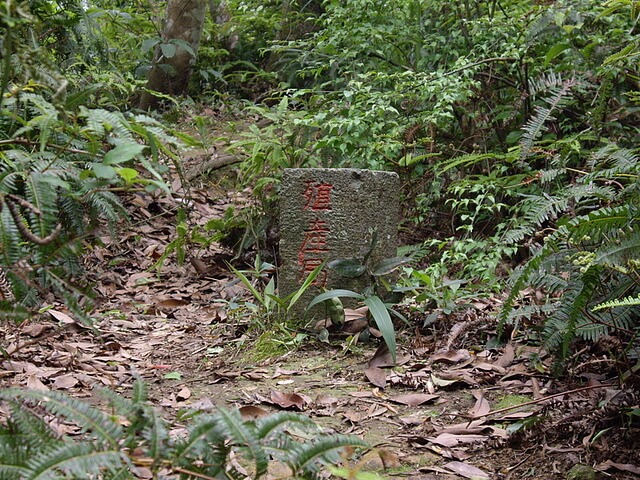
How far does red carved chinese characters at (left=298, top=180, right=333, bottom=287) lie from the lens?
12.4ft

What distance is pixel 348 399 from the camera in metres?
2.86

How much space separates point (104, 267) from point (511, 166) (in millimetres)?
3083

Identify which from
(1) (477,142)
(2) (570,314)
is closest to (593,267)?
(2) (570,314)

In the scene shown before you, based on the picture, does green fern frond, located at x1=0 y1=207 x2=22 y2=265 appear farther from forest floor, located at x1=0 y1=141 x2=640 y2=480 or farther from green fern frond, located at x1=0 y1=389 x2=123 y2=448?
forest floor, located at x1=0 y1=141 x2=640 y2=480

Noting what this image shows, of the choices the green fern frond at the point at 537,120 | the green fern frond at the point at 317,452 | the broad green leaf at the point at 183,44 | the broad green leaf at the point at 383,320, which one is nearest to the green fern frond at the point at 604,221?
the green fern frond at the point at 537,120

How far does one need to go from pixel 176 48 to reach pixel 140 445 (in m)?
7.30

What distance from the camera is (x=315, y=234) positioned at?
3.79 m

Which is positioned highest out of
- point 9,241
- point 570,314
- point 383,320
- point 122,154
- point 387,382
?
point 122,154

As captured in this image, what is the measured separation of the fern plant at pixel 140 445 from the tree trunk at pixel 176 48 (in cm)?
679

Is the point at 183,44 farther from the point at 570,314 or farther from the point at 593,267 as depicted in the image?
the point at 593,267

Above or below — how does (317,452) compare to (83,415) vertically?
below

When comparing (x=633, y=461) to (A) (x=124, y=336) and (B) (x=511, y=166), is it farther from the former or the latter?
(B) (x=511, y=166)

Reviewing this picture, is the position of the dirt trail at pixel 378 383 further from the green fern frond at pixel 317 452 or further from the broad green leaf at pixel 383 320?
the green fern frond at pixel 317 452

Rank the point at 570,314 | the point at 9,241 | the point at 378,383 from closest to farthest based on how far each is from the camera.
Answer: the point at 9,241
the point at 570,314
the point at 378,383
